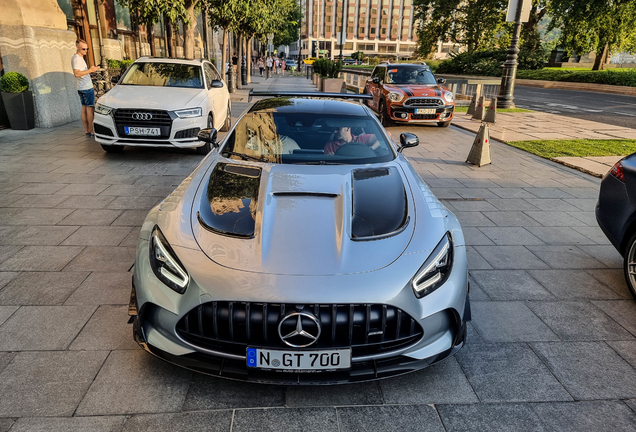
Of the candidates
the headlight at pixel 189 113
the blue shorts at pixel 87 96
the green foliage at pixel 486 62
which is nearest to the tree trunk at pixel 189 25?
the blue shorts at pixel 87 96

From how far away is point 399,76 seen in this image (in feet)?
46.2

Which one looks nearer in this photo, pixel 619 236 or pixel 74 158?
pixel 619 236

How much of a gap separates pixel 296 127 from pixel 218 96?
6.37 metres

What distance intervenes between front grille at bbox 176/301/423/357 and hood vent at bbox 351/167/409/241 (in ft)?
1.64

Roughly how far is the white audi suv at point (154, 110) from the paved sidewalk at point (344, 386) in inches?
84.6

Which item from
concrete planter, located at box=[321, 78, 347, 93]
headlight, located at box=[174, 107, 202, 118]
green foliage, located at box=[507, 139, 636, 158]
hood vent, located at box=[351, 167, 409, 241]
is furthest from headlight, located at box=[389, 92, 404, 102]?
hood vent, located at box=[351, 167, 409, 241]

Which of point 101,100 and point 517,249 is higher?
point 101,100

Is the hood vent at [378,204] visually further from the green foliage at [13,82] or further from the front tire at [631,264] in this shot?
the green foliage at [13,82]

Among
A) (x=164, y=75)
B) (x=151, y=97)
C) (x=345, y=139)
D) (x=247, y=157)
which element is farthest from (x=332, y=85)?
(x=247, y=157)

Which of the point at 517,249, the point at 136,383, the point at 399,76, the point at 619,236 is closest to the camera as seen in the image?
the point at 136,383

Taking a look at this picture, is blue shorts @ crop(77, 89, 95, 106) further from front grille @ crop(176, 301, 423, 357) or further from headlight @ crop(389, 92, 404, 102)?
front grille @ crop(176, 301, 423, 357)

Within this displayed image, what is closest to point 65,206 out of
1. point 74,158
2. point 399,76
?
point 74,158

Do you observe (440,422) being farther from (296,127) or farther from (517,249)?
(517,249)

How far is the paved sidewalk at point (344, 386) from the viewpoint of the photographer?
2459 mm
